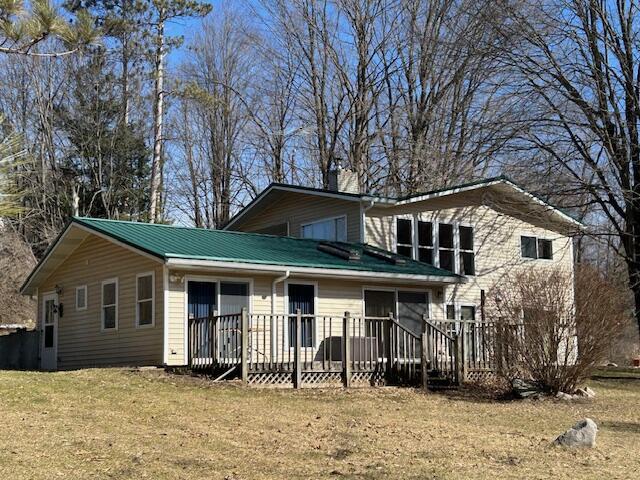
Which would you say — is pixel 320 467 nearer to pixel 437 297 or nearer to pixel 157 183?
pixel 437 297

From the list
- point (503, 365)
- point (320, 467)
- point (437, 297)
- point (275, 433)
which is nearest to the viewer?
point (320, 467)

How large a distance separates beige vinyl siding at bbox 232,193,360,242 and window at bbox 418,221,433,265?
7.54ft

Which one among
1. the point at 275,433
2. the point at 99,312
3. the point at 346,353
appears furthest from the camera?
the point at 99,312

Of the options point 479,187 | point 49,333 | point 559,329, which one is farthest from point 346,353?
point 479,187

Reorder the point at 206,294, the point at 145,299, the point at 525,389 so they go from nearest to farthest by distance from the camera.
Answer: the point at 525,389, the point at 206,294, the point at 145,299

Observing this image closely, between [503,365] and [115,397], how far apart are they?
7841mm

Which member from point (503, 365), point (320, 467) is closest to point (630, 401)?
point (503, 365)

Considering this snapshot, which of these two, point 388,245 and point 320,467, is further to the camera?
point 388,245

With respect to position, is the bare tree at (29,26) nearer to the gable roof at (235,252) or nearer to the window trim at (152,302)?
the gable roof at (235,252)

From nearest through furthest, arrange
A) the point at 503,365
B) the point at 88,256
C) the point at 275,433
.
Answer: the point at 275,433
the point at 503,365
the point at 88,256

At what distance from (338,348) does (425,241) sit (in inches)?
245

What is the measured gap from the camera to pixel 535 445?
34.7 feet

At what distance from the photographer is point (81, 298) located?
2027 cm

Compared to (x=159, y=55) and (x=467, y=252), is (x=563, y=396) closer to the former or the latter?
(x=467, y=252)
